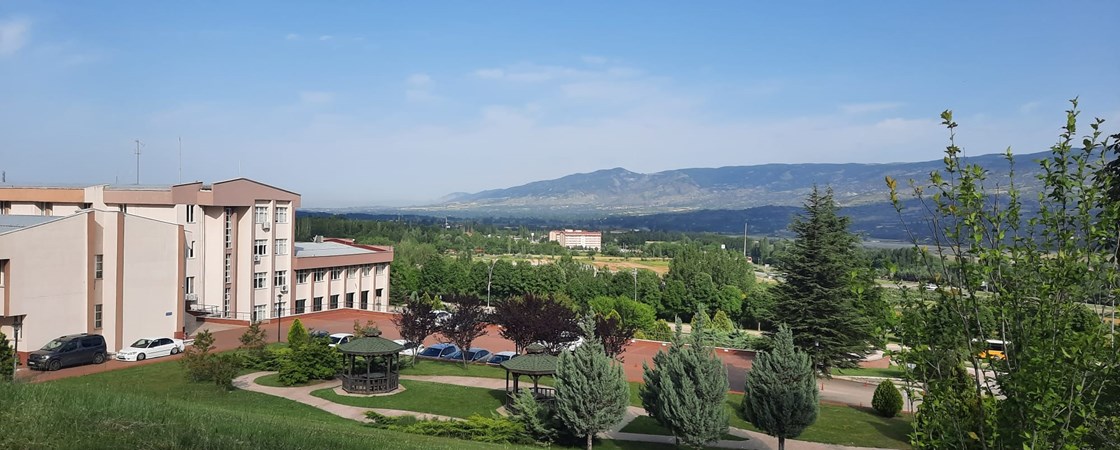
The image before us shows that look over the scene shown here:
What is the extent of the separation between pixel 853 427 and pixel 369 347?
1386 centimetres

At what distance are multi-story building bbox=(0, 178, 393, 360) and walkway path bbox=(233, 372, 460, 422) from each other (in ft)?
25.4

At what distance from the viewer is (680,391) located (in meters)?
15.9

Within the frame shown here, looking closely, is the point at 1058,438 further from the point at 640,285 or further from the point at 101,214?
the point at 640,285

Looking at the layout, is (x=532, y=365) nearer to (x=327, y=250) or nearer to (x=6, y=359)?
(x=6, y=359)

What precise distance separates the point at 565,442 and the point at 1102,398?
40.8 ft

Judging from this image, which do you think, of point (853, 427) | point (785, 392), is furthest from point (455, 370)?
point (785, 392)

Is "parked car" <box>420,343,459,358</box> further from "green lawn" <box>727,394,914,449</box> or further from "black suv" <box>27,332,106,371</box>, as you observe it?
"green lawn" <box>727,394,914,449</box>

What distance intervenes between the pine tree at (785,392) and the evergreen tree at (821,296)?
44.4ft

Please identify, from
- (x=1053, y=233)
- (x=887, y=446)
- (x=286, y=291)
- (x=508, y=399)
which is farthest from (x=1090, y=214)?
(x=286, y=291)

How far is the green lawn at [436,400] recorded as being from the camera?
797 inches

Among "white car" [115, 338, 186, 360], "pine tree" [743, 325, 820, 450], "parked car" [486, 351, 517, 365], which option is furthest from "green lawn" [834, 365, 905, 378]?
"white car" [115, 338, 186, 360]

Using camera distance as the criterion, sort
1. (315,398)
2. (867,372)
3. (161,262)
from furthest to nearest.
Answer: (867,372) < (161,262) < (315,398)

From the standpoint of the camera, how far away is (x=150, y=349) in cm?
2686

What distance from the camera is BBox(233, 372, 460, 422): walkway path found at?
63.3 feet
